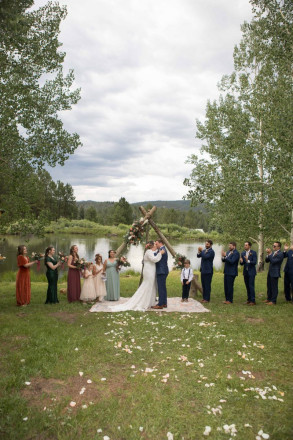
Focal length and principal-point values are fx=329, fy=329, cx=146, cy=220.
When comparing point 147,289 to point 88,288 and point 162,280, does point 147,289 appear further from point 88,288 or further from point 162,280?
point 88,288

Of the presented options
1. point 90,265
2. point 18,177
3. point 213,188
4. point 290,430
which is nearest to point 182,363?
point 290,430

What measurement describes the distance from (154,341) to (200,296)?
6953 mm

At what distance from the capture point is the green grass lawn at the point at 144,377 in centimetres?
459

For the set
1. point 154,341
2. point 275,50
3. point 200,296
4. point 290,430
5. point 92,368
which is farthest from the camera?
point 200,296

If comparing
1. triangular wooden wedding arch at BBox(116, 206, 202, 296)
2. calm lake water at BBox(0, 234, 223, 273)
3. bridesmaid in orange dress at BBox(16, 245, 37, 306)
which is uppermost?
triangular wooden wedding arch at BBox(116, 206, 202, 296)

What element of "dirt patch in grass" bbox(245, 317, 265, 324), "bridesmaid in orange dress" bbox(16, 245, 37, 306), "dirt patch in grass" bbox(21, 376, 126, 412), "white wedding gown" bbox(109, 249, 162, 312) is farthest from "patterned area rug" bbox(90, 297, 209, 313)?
"dirt patch in grass" bbox(21, 376, 126, 412)

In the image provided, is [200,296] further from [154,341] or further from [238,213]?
[154,341]

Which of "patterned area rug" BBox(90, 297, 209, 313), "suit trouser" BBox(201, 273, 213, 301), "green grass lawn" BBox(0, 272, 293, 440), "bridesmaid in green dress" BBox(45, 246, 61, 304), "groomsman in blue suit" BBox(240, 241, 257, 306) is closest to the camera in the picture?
"green grass lawn" BBox(0, 272, 293, 440)

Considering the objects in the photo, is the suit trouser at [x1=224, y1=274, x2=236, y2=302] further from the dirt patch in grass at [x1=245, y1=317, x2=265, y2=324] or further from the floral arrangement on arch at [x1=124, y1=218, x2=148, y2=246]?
the floral arrangement on arch at [x1=124, y1=218, x2=148, y2=246]

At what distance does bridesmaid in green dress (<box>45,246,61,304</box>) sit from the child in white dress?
1.01 metres

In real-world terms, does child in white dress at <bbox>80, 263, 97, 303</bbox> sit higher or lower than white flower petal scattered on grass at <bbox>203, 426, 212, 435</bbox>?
higher

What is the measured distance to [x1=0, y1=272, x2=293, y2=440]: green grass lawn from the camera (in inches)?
181

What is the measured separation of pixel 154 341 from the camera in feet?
26.2

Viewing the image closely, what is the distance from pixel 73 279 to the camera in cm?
1236
